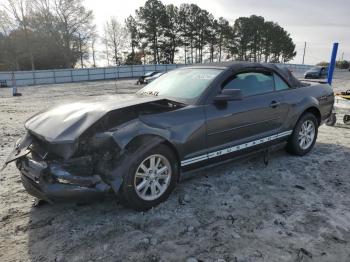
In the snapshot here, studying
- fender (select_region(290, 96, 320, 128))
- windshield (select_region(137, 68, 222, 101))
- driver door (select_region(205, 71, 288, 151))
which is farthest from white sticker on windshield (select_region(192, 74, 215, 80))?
fender (select_region(290, 96, 320, 128))

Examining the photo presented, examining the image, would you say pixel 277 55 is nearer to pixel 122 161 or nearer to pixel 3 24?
pixel 3 24

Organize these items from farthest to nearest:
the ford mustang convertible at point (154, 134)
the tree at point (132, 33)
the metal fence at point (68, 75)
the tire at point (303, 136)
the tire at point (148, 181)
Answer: the tree at point (132, 33) < the metal fence at point (68, 75) < the tire at point (303, 136) < the tire at point (148, 181) < the ford mustang convertible at point (154, 134)

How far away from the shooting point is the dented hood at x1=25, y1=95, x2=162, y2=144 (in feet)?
10.7

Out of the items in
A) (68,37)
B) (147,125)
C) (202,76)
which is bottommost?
(147,125)

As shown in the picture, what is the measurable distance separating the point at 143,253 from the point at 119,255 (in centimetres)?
21

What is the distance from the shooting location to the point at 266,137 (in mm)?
4766

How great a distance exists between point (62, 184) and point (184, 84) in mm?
2143

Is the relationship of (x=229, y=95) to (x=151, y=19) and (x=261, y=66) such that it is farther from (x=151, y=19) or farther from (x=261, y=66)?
(x=151, y=19)

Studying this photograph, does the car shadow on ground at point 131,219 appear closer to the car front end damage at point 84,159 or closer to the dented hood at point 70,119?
the car front end damage at point 84,159

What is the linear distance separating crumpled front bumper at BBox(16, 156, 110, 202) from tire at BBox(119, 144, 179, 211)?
0.26 meters

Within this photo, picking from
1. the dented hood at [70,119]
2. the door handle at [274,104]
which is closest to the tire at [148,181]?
the dented hood at [70,119]

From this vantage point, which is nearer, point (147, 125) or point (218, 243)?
point (218, 243)

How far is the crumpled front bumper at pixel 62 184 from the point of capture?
3125mm

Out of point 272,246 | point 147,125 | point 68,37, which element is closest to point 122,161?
point 147,125
